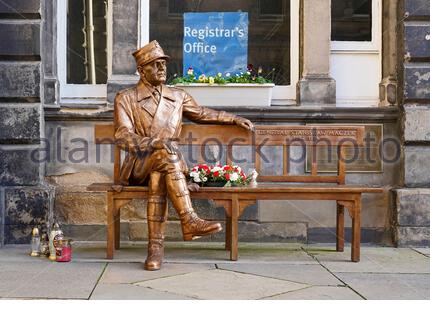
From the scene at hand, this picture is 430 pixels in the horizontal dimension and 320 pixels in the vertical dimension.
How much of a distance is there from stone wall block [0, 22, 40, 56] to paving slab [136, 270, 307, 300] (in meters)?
3.18

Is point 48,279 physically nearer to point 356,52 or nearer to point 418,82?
point 418,82

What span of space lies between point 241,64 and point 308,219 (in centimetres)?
198

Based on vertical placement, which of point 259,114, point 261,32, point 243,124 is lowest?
point 243,124

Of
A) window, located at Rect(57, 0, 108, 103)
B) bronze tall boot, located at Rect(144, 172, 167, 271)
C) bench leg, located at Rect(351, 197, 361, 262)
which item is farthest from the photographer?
window, located at Rect(57, 0, 108, 103)

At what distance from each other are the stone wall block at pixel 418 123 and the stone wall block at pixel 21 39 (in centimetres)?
403

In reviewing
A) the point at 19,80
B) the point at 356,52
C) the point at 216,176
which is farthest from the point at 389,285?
the point at 19,80

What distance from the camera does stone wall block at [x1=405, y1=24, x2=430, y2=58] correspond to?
22.7ft

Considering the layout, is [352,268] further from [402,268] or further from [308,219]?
[308,219]

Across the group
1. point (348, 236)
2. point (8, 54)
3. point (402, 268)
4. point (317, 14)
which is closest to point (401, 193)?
point (348, 236)

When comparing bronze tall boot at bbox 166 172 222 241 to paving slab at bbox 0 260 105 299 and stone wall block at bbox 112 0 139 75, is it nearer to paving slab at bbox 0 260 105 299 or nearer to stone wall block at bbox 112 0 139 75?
paving slab at bbox 0 260 105 299

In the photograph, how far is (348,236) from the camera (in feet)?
23.7

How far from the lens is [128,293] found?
4391 millimetres

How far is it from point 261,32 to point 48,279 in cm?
407

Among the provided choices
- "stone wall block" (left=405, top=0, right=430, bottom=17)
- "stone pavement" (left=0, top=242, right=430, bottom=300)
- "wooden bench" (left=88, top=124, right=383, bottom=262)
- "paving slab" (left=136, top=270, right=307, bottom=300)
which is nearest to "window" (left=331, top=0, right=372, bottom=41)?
"stone wall block" (left=405, top=0, right=430, bottom=17)
